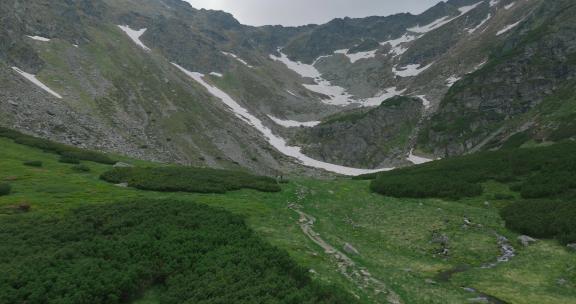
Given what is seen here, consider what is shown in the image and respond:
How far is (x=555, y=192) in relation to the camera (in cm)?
3322

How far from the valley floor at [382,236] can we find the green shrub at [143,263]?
4.59ft

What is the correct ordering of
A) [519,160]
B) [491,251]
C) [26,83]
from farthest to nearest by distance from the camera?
[26,83] → [519,160] → [491,251]

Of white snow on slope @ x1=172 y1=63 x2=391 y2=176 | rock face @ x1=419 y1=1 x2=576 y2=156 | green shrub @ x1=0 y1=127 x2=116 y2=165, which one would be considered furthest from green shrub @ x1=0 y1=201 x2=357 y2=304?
rock face @ x1=419 y1=1 x2=576 y2=156

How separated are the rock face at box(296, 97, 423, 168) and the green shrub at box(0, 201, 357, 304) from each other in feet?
356

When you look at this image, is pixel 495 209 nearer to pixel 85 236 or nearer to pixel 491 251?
pixel 491 251

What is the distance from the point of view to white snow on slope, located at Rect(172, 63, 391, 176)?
12156cm

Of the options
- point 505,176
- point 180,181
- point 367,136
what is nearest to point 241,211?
point 180,181

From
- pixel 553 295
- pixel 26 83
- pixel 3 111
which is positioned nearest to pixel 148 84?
pixel 26 83

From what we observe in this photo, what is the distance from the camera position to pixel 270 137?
139500mm

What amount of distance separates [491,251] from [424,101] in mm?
138794

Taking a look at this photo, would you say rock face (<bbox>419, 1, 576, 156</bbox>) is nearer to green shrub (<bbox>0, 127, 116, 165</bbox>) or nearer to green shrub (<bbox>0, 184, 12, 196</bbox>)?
green shrub (<bbox>0, 127, 116, 165</bbox>)

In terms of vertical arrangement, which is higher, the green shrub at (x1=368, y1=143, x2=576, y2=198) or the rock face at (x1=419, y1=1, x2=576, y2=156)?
the rock face at (x1=419, y1=1, x2=576, y2=156)

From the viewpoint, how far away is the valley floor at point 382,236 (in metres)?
18.7

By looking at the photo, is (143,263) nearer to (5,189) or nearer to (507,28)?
(5,189)
